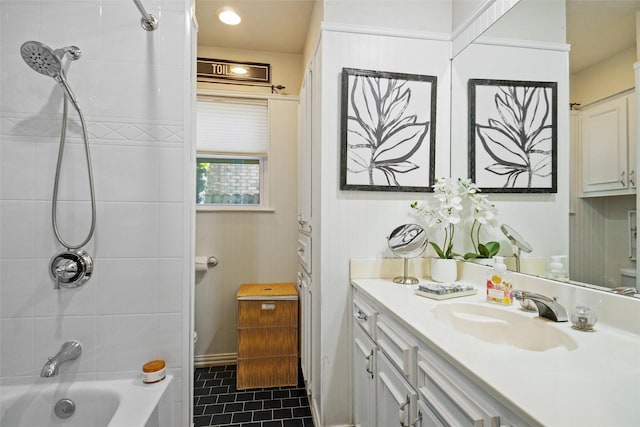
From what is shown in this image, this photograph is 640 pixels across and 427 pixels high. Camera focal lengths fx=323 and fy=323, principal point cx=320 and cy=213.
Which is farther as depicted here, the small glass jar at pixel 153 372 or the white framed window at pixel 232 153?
the white framed window at pixel 232 153

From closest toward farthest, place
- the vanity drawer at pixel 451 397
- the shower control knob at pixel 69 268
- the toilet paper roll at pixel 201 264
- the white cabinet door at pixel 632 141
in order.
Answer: the vanity drawer at pixel 451 397, the white cabinet door at pixel 632 141, the shower control knob at pixel 69 268, the toilet paper roll at pixel 201 264

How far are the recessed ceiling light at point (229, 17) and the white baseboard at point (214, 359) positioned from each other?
254 centimetres

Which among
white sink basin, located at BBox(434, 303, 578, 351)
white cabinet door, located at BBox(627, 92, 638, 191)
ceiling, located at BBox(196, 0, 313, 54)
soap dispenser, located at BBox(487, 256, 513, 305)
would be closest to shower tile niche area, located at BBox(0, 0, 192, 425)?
ceiling, located at BBox(196, 0, 313, 54)

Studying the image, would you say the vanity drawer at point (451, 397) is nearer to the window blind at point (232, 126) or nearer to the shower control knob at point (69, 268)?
the shower control knob at point (69, 268)

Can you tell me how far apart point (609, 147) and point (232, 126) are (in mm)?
2363

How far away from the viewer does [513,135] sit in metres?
1.50

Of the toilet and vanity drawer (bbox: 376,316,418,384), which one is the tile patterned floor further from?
the toilet

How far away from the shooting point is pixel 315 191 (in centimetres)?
184

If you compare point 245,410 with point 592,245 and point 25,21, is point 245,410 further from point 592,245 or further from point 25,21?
point 25,21

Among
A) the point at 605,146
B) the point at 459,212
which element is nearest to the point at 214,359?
the point at 459,212

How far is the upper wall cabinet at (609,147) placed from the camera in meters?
0.96

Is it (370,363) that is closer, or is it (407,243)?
(370,363)

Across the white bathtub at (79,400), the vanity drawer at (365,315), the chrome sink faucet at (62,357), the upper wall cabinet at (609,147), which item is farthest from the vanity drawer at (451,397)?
the chrome sink faucet at (62,357)

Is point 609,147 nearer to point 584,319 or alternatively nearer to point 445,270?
point 584,319
